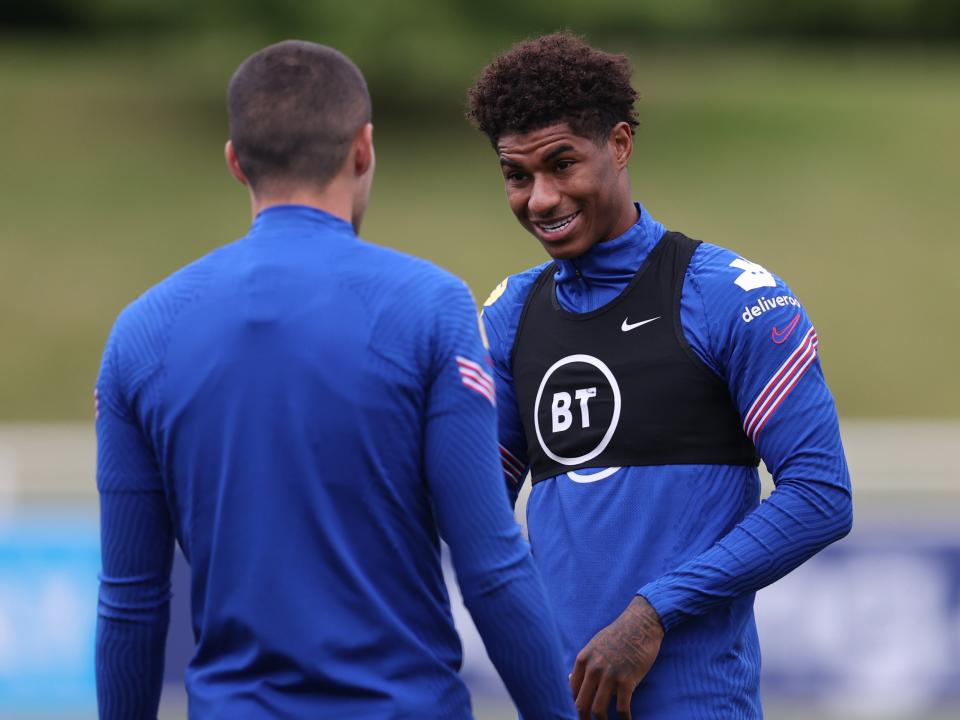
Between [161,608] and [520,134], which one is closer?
[161,608]

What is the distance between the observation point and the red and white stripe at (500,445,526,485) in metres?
3.80

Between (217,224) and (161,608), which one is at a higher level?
(217,224)

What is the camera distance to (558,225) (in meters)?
3.58

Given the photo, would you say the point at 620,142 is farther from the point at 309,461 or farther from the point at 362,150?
the point at 309,461

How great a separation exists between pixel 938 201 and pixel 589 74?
24.6m

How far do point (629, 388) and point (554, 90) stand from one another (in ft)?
2.35

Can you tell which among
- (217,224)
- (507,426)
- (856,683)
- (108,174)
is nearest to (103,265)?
(217,224)

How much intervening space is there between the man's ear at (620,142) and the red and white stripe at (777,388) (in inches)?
25.1

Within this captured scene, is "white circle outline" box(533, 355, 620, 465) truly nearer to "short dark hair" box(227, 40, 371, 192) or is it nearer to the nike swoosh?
the nike swoosh

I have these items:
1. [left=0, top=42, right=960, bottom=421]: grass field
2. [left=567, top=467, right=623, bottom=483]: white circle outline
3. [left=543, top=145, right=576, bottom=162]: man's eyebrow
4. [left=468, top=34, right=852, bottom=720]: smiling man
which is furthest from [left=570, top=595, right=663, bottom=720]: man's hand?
[left=0, top=42, right=960, bottom=421]: grass field

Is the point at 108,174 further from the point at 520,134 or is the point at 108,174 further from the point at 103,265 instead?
the point at 520,134

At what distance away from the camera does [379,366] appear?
2.61 metres

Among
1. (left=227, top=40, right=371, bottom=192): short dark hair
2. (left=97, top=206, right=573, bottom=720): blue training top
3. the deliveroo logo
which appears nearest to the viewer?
(left=97, top=206, right=573, bottom=720): blue training top

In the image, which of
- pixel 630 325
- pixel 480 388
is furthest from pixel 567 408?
pixel 480 388
